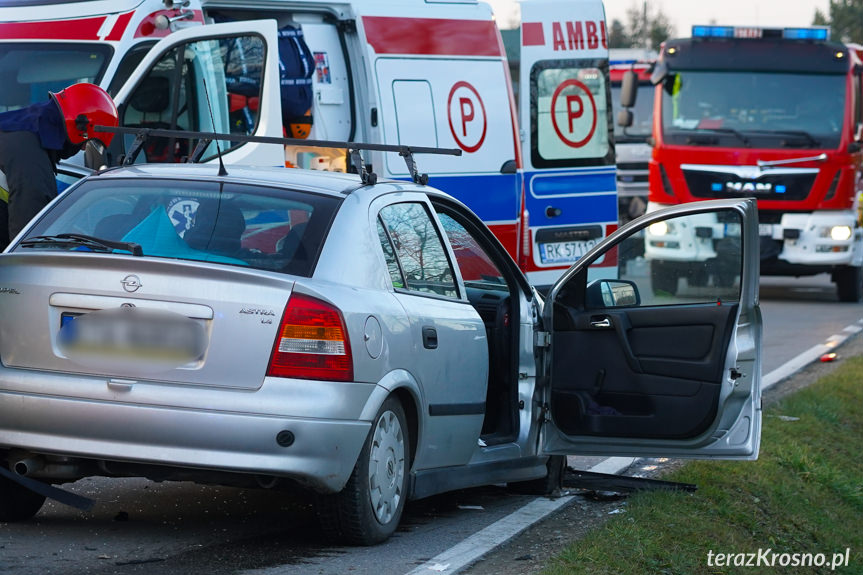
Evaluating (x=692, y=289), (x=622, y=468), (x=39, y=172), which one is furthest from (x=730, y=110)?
(x=39, y=172)

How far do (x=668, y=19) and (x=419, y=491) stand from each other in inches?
3294

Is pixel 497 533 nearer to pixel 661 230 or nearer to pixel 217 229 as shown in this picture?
pixel 217 229

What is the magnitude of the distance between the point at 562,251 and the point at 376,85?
271 cm

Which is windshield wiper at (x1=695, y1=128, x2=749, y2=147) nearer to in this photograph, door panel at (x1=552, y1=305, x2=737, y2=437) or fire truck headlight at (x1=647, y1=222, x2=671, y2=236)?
fire truck headlight at (x1=647, y1=222, x2=671, y2=236)

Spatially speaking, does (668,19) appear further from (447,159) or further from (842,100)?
(447,159)

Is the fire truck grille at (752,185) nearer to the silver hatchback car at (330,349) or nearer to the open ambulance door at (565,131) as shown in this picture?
the open ambulance door at (565,131)

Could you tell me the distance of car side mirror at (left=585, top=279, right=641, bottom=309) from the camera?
6.89 m

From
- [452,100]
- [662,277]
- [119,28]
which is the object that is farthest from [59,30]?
[662,277]

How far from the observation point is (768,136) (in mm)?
18016

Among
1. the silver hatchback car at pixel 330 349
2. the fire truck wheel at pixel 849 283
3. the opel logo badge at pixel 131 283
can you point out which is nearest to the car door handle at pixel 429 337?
the silver hatchback car at pixel 330 349

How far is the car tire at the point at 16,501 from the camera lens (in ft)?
19.6

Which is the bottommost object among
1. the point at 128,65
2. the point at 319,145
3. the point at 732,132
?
the point at 732,132

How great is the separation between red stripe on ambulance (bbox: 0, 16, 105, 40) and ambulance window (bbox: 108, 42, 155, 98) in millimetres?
252

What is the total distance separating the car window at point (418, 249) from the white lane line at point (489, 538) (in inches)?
39.1
